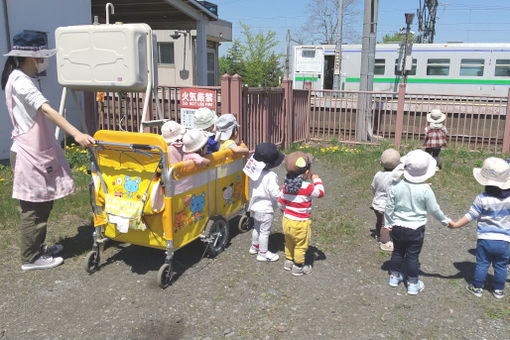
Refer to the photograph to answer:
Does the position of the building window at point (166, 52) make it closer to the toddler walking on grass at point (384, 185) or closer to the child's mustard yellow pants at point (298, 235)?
the toddler walking on grass at point (384, 185)

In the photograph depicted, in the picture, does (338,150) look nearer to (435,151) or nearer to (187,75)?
(435,151)

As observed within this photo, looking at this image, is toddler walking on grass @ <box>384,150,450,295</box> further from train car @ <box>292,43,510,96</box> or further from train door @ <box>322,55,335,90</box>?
train door @ <box>322,55,335,90</box>

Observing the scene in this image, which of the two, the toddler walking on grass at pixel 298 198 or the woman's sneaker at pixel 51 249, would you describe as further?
the woman's sneaker at pixel 51 249

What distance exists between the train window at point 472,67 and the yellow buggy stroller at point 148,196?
16.4 m

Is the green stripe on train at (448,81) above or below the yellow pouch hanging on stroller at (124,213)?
above

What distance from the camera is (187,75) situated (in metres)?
16.3

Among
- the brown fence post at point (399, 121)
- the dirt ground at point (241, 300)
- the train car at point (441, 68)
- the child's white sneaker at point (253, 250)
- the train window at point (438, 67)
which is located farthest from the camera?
the train window at point (438, 67)

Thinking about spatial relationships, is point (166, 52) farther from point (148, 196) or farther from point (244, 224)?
point (148, 196)

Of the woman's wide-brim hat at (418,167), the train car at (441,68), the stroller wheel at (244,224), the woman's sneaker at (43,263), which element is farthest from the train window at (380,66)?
the woman's sneaker at (43,263)

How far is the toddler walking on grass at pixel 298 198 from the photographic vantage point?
12.6ft

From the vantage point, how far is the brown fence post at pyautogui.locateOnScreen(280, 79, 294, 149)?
10039mm

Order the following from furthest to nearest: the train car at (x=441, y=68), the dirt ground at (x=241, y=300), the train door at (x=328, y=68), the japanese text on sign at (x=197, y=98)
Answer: the train door at (x=328, y=68) < the train car at (x=441, y=68) < the japanese text on sign at (x=197, y=98) < the dirt ground at (x=241, y=300)

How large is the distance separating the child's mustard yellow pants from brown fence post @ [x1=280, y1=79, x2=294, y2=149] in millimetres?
6438

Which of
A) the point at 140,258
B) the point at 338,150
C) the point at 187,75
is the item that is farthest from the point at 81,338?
the point at 187,75
